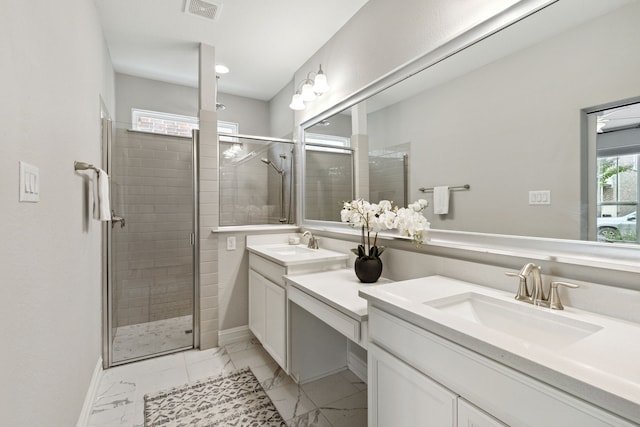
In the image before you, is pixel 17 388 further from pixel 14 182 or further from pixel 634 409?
pixel 634 409

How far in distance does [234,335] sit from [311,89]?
2282 mm

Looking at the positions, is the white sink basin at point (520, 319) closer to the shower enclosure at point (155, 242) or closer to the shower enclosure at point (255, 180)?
the shower enclosure at point (255, 180)

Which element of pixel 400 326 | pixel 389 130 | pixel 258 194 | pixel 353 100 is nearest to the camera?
pixel 400 326

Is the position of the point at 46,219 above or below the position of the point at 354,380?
above

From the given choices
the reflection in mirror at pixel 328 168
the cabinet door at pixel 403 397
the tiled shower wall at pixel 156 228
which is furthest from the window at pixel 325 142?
the cabinet door at pixel 403 397

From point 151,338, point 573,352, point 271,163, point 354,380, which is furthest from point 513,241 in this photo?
point 151,338

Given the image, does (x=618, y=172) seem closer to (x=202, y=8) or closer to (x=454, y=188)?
(x=454, y=188)

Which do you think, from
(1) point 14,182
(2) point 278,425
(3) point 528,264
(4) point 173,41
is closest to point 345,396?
(2) point 278,425

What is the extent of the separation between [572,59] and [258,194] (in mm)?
2457

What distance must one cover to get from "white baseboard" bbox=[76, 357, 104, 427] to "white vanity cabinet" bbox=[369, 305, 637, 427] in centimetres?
159

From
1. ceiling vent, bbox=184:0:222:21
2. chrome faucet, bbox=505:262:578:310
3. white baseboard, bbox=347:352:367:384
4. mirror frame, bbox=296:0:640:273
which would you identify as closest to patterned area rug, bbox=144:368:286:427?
white baseboard, bbox=347:352:367:384

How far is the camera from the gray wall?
829mm

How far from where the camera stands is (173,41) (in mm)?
2637

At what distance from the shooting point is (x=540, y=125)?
119cm
